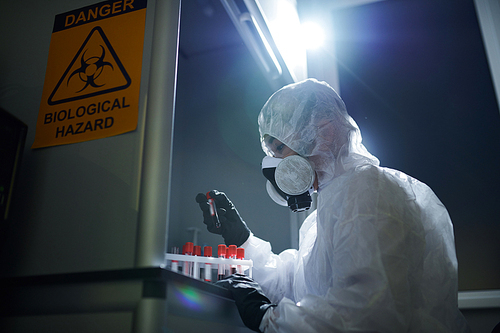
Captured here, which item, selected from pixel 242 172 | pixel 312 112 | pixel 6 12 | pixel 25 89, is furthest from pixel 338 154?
pixel 6 12

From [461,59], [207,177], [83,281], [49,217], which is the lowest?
[83,281]

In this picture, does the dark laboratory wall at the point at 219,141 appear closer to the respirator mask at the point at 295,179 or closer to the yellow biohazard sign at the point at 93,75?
the respirator mask at the point at 295,179

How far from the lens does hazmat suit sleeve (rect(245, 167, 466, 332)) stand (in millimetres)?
766

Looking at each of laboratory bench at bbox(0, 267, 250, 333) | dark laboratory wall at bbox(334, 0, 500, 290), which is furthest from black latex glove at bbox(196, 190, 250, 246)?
dark laboratory wall at bbox(334, 0, 500, 290)

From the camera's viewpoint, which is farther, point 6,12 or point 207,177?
point 207,177

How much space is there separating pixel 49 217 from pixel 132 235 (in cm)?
20

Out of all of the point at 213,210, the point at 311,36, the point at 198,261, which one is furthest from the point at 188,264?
the point at 311,36

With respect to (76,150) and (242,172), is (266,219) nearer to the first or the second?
(242,172)

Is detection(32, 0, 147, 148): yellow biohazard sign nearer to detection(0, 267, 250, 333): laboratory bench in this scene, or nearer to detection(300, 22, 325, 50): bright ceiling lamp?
detection(0, 267, 250, 333): laboratory bench

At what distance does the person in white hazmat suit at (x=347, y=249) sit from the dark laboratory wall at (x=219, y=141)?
0.98ft

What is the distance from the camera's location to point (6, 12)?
921mm

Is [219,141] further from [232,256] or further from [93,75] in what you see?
[93,75]

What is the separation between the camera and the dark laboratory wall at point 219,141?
1578mm

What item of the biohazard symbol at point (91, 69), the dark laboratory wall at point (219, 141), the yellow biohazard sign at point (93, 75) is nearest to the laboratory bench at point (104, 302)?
the yellow biohazard sign at point (93, 75)
